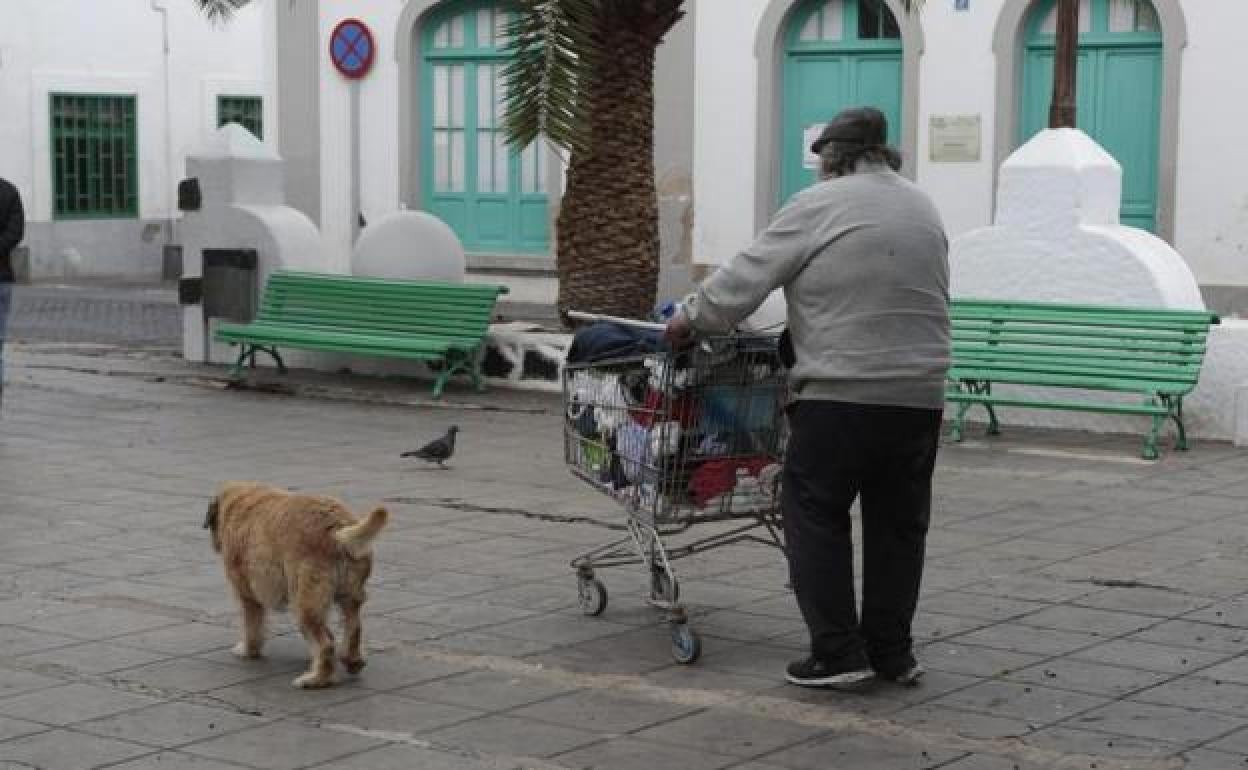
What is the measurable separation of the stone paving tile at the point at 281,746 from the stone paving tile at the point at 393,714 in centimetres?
13

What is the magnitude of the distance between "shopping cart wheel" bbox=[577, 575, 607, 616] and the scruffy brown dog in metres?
1.18

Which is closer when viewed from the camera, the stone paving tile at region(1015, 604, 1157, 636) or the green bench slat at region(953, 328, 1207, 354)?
the stone paving tile at region(1015, 604, 1157, 636)

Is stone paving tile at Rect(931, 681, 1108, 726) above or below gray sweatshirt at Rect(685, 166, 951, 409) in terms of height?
below

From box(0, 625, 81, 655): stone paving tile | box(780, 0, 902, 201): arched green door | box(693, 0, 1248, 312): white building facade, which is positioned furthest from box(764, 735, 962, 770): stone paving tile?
box(780, 0, 902, 201): arched green door

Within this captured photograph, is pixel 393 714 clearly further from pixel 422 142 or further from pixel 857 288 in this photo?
pixel 422 142

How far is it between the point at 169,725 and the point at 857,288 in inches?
98.9

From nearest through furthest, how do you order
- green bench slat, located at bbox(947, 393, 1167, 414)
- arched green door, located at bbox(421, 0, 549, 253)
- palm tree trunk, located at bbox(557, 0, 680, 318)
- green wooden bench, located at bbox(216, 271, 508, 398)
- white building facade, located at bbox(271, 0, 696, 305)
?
green bench slat, located at bbox(947, 393, 1167, 414), palm tree trunk, located at bbox(557, 0, 680, 318), green wooden bench, located at bbox(216, 271, 508, 398), white building facade, located at bbox(271, 0, 696, 305), arched green door, located at bbox(421, 0, 549, 253)

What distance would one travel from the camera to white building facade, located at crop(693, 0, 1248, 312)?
1812 cm

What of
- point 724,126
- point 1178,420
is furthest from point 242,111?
point 1178,420

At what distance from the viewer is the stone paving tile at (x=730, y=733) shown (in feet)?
20.0

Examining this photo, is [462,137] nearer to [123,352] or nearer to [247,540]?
[123,352]

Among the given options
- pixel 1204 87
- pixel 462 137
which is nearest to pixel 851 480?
pixel 1204 87

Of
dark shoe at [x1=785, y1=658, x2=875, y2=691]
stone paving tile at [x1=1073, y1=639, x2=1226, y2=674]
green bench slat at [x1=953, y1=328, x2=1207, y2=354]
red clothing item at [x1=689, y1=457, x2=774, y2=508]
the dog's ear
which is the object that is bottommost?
stone paving tile at [x1=1073, y1=639, x2=1226, y2=674]

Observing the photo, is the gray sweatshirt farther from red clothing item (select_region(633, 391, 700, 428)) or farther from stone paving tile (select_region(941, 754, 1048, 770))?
stone paving tile (select_region(941, 754, 1048, 770))
